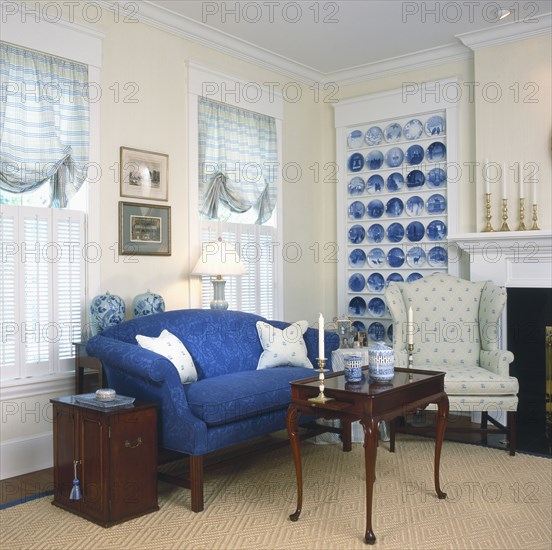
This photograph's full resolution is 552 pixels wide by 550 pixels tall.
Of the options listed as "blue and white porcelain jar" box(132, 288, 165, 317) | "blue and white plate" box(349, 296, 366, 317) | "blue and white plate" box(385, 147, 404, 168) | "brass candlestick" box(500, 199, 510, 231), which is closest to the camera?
"blue and white porcelain jar" box(132, 288, 165, 317)

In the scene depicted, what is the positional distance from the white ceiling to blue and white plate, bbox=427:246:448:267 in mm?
1687

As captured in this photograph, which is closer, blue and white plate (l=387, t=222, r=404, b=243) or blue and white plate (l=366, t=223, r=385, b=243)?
blue and white plate (l=387, t=222, r=404, b=243)

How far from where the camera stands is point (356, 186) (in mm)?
6117

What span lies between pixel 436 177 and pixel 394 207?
48 cm

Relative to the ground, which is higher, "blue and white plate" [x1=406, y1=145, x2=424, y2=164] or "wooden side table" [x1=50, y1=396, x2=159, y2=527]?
"blue and white plate" [x1=406, y1=145, x2=424, y2=164]

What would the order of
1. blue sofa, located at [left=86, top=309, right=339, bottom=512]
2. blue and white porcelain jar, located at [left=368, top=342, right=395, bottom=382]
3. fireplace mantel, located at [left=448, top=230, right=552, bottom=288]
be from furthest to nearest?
fireplace mantel, located at [left=448, top=230, right=552, bottom=288] → blue sofa, located at [left=86, top=309, right=339, bottom=512] → blue and white porcelain jar, located at [left=368, top=342, right=395, bottom=382]

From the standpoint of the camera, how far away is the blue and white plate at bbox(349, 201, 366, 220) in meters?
6.08

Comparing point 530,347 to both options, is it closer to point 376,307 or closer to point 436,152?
point 376,307

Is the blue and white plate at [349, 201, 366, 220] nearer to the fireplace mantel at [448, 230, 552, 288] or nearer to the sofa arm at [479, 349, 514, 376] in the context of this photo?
the fireplace mantel at [448, 230, 552, 288]

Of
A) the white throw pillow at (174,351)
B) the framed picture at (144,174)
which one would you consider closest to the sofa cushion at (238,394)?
the white throw pillow at (174,351)

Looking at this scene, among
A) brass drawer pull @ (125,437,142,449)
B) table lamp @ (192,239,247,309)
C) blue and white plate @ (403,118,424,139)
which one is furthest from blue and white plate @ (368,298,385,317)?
brass drawer pull @ (125,437,142,449)

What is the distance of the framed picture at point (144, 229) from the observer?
4.48 m

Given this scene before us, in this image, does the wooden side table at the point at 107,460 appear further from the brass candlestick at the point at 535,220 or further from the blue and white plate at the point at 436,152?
the blue and white plate at the point at 436,152

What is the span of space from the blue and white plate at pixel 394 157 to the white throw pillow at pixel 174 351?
116 inches
